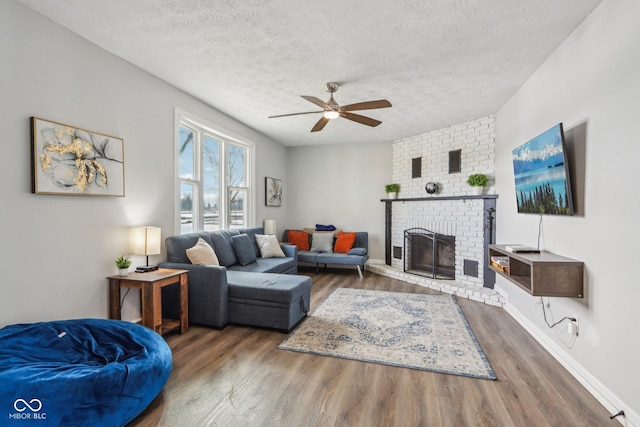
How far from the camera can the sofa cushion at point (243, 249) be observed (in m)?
4.32

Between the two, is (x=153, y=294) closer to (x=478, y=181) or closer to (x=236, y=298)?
(x=236, y=298)

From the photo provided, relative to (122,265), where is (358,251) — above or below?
below

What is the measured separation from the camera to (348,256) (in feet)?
18.5

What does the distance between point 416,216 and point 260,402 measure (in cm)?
446

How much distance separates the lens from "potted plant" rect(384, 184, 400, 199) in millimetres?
5988

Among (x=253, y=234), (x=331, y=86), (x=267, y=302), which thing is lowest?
(x=267, y=302)

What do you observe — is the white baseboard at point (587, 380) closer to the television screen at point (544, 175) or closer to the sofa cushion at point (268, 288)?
the television screen at point (544, 175)

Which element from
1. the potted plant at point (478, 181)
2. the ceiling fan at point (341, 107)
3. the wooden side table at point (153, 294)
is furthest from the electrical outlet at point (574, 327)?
the wooden side table at point (153, 294)

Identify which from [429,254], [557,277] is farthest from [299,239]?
[557,277]

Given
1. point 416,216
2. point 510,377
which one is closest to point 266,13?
point 510,377

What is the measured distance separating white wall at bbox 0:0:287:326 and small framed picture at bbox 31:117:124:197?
6 cm

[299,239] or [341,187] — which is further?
[341,187]

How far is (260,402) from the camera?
1.95 m

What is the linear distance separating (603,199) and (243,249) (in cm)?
387
